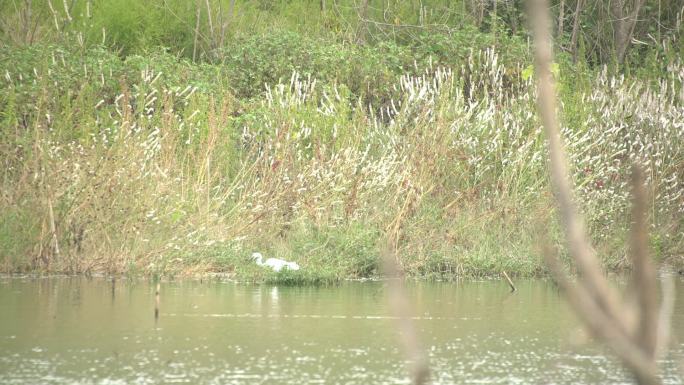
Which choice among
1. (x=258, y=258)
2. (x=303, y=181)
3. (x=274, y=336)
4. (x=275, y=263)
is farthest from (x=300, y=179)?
(x=274, y=336)

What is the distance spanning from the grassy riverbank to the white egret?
105 mm

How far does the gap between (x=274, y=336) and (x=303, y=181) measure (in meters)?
4.77

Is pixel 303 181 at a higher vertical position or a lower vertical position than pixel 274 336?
higher

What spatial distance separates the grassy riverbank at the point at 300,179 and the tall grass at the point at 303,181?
0.07 ft

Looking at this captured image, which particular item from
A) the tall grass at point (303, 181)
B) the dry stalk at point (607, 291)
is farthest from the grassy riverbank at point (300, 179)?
the dry stalk at point (607, 291)

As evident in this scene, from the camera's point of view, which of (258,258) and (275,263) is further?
(258,258)

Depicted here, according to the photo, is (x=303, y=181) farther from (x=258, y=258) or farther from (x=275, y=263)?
(x=275, y=263)

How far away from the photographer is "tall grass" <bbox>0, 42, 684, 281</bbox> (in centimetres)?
1138

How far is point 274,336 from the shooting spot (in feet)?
25.8

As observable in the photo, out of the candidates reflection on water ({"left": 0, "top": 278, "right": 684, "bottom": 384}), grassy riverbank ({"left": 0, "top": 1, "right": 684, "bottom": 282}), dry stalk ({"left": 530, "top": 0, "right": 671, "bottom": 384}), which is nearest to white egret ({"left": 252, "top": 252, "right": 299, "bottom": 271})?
grassy riverbank ({"left": 0, "top": 1, "right": 684, "bottom": 282})

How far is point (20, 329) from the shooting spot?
7.94 meters

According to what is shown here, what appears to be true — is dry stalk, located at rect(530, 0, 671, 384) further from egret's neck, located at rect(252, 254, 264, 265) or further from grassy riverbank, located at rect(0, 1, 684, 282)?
egret's neck, located at rect(252, 254, 264, 265)

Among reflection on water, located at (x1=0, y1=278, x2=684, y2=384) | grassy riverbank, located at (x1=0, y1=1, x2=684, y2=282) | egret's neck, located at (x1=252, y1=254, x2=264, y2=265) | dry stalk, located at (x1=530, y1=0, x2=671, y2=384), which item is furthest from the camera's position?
egret's neck, located at (x1=252, y1=254, x2=264, y2=265)

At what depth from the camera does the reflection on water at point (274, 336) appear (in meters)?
6.61
